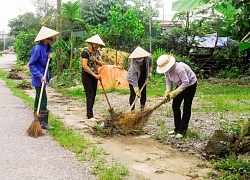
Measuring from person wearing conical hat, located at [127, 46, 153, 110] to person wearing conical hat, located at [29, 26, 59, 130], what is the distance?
158 cm

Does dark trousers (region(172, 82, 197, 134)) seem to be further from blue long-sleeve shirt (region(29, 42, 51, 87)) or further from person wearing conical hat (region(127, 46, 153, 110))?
blue long-sleeve shirt (region(29, 42, 51, 87))

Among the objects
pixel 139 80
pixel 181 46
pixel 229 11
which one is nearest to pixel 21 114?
pixel 139 80

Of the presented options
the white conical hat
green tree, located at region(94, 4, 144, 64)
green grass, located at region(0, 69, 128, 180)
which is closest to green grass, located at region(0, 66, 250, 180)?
green grass, located at region(0, 69, 128, 180)

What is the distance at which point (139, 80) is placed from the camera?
7.44 metres

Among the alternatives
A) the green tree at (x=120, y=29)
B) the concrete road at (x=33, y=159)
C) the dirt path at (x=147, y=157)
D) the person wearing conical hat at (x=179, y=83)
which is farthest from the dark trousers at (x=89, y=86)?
the green tree at (x=120, y=29)

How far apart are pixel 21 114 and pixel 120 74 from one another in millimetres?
5098

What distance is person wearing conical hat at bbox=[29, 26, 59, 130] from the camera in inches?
243

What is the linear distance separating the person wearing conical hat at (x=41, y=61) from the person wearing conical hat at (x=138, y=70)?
1583mm

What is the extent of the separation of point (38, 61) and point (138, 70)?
6.42ft

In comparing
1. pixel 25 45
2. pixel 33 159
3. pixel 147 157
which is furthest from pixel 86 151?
pixel 25 45

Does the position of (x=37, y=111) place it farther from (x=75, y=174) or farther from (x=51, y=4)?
(x=51, y=4)

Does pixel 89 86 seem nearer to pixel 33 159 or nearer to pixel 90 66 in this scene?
pixel 90 66

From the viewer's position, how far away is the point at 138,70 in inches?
277

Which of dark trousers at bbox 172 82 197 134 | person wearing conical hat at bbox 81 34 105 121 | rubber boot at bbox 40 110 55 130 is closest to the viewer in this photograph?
dark trousers at bbox 172 82 197 134
